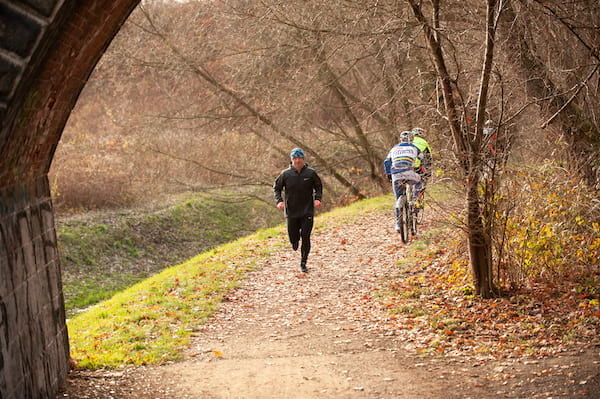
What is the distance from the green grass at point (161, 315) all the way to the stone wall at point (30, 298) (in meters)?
1.15

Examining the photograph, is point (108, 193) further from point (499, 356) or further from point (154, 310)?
point (499, 356)

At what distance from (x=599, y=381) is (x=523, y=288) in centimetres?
315

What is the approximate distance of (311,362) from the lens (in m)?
7.25

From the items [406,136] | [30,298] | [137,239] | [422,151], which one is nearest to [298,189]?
[406,136]

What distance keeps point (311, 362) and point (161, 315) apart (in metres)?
3.40

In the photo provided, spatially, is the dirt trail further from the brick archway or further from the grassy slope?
the grassy slope

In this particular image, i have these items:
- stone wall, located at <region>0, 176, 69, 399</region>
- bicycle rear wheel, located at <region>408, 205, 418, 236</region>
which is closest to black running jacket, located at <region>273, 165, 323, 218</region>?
bicycle rear wheel, located at <region>408, 205, 418, 236</region>

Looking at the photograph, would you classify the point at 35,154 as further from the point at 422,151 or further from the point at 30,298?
the point at 422,151

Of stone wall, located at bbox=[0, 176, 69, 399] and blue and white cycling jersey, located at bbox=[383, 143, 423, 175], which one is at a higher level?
blue and white cycling jersey, located at bbox=[383, 143, 423, 175]

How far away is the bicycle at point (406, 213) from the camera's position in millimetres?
12802

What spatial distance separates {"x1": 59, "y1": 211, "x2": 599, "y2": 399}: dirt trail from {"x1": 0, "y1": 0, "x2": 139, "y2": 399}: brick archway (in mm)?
907

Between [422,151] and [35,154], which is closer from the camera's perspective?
[35,154]

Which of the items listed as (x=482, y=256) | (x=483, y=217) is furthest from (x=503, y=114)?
(x=482, y=256)

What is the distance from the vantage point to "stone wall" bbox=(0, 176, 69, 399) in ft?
15.9
